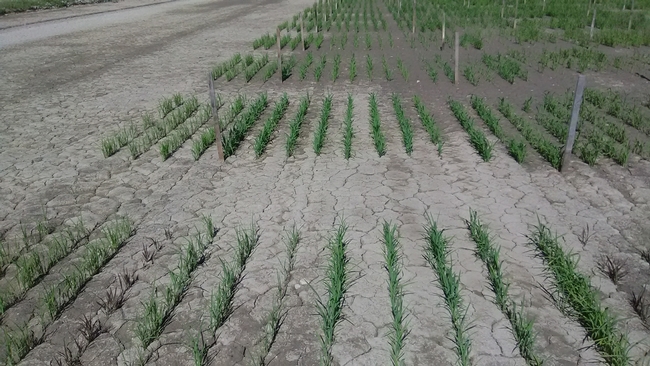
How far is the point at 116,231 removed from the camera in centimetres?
406

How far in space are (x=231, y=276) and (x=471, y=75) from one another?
6925mm

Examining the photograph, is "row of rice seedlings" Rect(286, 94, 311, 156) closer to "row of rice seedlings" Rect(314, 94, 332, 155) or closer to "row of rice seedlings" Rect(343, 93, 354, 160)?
"row of rice seedlings" Rect(314, 94, 332, 155)

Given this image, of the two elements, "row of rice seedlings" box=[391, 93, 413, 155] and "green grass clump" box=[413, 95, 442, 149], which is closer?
"row of rice seedlings" box=[391, 93, 413, 155]

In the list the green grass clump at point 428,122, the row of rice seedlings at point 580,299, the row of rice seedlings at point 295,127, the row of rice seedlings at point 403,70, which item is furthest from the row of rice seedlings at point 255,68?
the row of rice seedlings at point 580,299

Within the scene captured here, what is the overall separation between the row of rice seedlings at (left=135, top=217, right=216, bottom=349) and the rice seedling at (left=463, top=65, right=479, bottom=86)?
20.5ft

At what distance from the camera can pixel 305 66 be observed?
9.98 meters

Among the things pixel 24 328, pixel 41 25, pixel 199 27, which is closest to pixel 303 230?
pixel 24 328

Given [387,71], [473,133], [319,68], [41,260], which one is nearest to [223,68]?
[319,68]

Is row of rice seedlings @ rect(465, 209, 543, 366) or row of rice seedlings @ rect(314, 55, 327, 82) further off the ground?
row of rice seedlings @ rect(314, 55, 327, 82)

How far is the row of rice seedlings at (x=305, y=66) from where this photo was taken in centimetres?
949

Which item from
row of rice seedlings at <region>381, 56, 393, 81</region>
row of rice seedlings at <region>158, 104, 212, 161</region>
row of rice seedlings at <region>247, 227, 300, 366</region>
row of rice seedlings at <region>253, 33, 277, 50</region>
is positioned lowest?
row of rice seedlings at <region>247, 227, 300, 366</region>

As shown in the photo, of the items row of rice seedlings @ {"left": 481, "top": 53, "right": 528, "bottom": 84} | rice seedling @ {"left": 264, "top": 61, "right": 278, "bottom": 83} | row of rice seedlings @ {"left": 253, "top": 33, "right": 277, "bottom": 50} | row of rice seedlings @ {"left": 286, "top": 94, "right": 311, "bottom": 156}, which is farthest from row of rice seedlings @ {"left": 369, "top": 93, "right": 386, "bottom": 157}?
row of rice seedlings @ {"left": 253, "top": 33, "right": 277, "bottom": 50}

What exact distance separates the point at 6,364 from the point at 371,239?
273 centimetres

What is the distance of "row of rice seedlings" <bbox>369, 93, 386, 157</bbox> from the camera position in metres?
5.82
